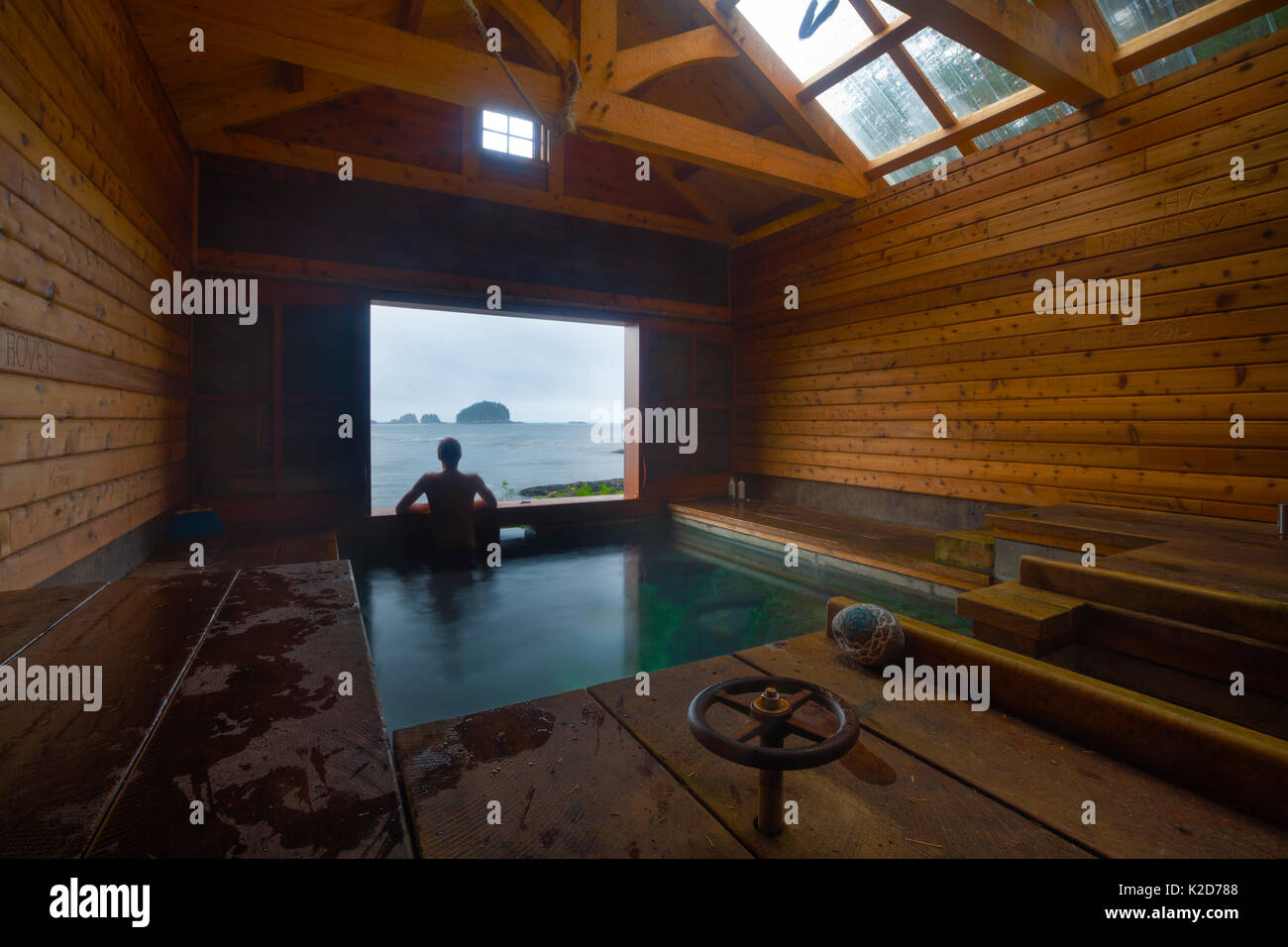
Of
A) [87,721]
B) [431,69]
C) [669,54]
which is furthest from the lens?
[669,54]

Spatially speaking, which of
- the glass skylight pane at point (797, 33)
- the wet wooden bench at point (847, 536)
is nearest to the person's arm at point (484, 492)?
the wet wooden bench at point (847, 536)

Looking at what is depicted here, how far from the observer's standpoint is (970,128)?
5684mm

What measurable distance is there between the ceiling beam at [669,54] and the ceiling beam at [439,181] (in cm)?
A: 254

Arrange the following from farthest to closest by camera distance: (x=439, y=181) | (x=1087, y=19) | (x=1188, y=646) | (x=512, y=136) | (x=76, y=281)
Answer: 1. (x=512, y=136)
2. (x=439, y=181)
3. (x=1087, y=19)
4. (x=76, y=281)
5. (x=1188, y=646)

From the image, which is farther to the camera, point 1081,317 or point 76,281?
point 1081,317

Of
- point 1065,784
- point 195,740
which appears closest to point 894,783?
point 1065,784

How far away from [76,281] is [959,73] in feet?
22.9

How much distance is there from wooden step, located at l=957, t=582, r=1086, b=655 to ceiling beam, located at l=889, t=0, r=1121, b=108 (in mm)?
3894

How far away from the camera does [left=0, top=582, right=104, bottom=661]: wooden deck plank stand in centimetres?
161

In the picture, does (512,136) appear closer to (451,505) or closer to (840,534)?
(451,505)

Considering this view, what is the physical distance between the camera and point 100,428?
3303 millimetres

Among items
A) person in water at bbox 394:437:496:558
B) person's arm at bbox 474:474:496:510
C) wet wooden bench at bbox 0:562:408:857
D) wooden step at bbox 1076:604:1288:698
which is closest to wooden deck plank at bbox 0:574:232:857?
wet wooden bench at bbox 0:562:408:857

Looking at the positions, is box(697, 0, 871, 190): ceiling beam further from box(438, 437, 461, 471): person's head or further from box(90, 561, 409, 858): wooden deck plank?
box(90, 561, 409, 858): wooden deck plank
